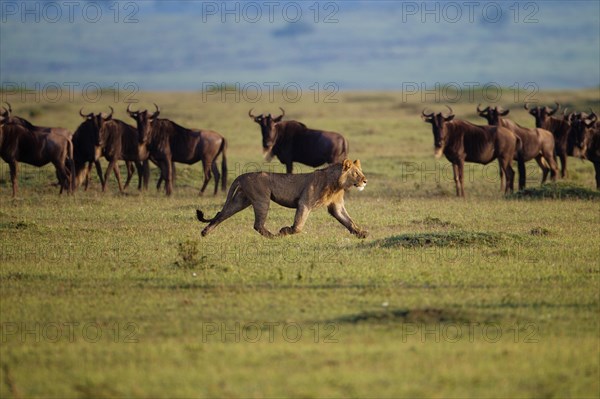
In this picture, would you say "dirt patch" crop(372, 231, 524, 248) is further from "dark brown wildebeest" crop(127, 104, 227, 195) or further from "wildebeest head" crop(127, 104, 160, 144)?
"wildebeest head" crop(127, 104, 160, 144)

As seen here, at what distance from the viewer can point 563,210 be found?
18.1 metres

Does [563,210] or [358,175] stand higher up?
[358,175]

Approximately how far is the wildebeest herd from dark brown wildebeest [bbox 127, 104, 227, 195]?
2 centimetres

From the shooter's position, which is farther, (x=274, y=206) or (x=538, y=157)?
(x=538, y=157)

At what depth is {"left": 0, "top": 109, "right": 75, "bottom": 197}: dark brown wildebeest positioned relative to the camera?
21.0m

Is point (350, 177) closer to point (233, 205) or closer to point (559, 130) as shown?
point (233, 205)

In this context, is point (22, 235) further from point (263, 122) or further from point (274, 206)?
point (263, 122)

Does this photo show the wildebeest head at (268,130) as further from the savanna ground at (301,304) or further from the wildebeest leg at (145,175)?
the savanna ground at (301,304)

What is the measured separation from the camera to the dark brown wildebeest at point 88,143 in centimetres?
2183

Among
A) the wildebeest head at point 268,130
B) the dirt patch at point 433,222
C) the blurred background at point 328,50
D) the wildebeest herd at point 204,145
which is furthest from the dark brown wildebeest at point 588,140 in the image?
the blurred background at point 328,50

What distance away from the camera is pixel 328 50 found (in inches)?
6265

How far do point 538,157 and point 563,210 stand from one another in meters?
6.34

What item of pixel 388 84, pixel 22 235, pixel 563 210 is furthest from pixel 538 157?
pixel 388 84

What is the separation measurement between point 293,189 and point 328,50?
14737 cm
